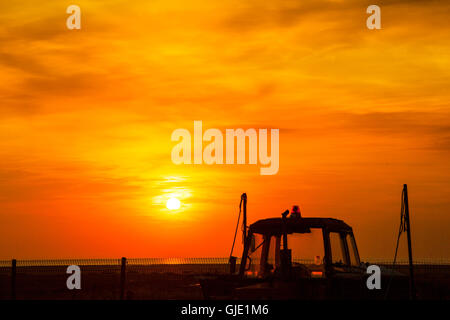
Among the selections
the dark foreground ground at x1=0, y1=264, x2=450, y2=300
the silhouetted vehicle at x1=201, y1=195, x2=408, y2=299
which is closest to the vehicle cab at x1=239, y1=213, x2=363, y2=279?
the silhouetted vehicle at x1=201, y1=195, x2=408, y2=299

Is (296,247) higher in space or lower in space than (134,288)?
higher

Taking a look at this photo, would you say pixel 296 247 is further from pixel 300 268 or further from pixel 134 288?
pixel 134 288

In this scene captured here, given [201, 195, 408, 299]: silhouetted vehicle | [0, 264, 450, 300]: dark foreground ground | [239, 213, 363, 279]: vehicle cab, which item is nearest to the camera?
[201, 195, 408, 299]: silhouetted vehicle

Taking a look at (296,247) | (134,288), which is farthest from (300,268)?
(134,288)

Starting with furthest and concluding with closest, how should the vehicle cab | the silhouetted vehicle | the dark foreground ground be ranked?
the dark foreground ground
the vehicle cab
the silhouetted vehicle

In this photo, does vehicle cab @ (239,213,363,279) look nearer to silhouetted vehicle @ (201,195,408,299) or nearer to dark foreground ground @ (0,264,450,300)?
silhouetted vehicle @ (201,195,408,299)

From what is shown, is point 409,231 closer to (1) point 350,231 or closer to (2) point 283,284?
(1) point 350,231

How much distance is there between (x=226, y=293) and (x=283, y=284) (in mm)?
931

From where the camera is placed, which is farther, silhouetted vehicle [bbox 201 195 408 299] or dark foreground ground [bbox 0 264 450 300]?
dark foreground ground [bbox 0 264 450 300]

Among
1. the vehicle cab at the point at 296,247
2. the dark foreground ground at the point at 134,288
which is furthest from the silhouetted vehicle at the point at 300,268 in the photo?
the dark foreground ground at the point at 134,288

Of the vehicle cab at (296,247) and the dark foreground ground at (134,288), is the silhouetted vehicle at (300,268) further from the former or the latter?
the dark foreground ground at (134,288)

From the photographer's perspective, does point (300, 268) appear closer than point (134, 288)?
Yes
